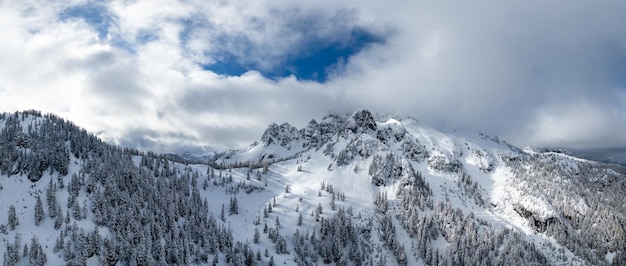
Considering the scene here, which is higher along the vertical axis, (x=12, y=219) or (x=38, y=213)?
(x=38, y=213)

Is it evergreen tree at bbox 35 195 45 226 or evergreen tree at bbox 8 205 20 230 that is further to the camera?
evergreen tree at bbox 35 195 45 226

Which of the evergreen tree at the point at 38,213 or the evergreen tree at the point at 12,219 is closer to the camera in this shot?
the evergreen tree at the point at 12,219

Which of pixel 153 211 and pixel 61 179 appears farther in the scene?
pixel 153 211

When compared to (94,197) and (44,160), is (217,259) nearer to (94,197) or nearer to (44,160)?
(94,197)

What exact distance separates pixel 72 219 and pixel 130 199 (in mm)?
30782

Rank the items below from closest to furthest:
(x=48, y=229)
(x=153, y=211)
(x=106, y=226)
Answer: (x=48, y=229) < (x=106, y=226) < (x=153, y=211)

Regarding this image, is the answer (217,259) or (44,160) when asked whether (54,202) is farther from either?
(217,259)

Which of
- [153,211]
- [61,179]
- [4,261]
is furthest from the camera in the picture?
[153,211]

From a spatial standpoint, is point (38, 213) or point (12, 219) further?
point (38, 213)

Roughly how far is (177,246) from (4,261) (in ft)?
210

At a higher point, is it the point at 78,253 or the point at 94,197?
the point at 94,197

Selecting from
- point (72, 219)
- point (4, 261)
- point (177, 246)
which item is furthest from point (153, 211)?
point (4, 261)

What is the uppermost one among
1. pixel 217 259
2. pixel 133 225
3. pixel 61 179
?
pixel 61 179

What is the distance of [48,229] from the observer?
15538 cm
